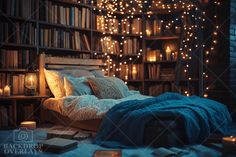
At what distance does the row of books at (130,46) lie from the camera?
495 centimetres

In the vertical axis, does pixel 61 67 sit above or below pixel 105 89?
above

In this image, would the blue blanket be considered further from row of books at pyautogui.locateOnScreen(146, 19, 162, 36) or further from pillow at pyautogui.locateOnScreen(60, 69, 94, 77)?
row of books at pyautogui.locateOnScreen(146, 19, 162, 36)

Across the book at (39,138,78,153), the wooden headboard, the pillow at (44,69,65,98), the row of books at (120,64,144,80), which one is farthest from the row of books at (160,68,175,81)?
the book at (39,138,78,153)

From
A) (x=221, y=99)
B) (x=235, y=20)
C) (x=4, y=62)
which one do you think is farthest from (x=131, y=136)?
(x=235, y=20)

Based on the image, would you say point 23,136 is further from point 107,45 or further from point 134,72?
point 134,72

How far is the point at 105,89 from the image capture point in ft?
11.6

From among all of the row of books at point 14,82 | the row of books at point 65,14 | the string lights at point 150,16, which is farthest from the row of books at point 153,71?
the row of books at point 14,82

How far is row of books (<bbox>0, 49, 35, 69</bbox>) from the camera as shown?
3563 millimetres

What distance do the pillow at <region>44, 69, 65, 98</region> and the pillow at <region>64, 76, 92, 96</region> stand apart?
0.08m

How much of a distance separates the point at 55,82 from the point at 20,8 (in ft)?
3.47

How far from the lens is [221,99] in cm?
440

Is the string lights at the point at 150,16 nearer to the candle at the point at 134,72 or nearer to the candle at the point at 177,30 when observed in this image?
the candle at the point at 177,30

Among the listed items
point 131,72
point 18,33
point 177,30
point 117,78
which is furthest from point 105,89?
point 177,30

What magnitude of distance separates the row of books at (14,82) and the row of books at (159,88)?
2154 millimetres
